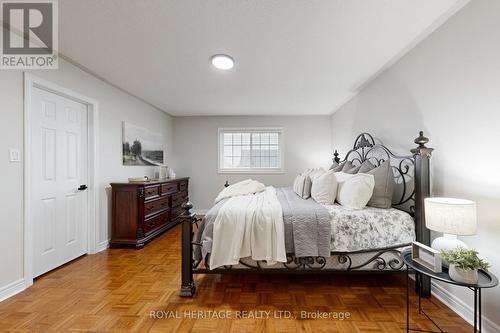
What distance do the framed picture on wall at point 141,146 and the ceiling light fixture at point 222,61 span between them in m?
1.98

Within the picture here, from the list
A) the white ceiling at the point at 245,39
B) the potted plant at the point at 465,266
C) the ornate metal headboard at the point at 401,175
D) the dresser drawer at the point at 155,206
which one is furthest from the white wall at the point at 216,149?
the potted plant at the point at 465,266

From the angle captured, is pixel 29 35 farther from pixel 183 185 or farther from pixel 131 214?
pixel 183 185

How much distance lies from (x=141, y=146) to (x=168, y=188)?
91 cm

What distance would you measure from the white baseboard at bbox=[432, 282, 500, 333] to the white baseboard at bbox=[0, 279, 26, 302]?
3.76 meters

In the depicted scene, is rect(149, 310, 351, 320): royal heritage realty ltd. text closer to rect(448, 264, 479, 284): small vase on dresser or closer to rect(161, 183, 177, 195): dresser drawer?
rect(448, 264, 479, 284): small vase on dresser

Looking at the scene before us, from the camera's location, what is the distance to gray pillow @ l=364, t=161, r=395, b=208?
2264 millimetres

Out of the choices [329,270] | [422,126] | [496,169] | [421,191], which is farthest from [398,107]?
[329,270]

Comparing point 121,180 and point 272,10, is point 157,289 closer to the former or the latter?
point 121,180

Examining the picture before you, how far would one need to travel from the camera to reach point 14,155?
2068 mm

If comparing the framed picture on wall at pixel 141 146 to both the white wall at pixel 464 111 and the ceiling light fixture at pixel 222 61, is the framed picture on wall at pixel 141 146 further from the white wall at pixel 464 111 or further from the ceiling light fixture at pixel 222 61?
the white wall at pixel 464 111

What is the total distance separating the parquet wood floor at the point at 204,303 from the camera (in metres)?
1.65

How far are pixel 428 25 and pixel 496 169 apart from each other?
132 centimetres

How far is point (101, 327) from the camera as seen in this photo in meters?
1.63

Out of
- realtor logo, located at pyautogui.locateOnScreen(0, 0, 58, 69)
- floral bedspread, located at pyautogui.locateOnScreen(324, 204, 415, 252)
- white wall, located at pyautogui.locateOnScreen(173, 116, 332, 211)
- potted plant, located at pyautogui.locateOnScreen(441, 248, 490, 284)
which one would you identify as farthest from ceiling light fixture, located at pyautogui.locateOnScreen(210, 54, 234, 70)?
white wall, located at pyautogui.locateOnScreen(173, 116, 332, 211)
